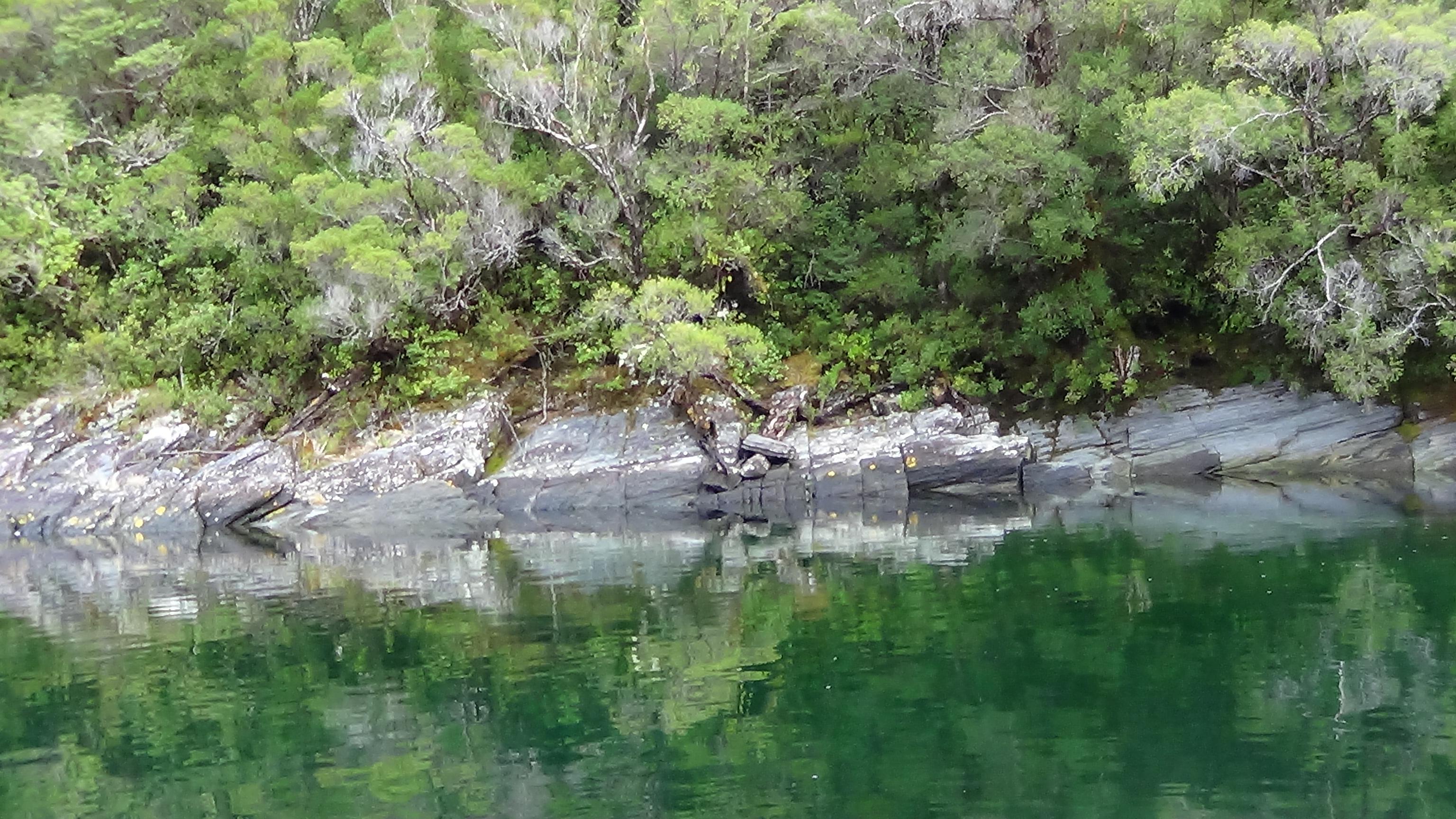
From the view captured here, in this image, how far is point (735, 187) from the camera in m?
29.5

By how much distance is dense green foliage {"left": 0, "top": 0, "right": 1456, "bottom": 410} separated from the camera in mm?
24781

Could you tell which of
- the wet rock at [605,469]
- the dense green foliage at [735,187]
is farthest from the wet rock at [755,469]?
the dense green foliage at [735,187]

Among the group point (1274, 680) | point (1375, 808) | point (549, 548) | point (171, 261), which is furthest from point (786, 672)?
point (171, 261)

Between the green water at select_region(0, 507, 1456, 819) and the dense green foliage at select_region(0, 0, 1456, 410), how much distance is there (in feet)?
28.4

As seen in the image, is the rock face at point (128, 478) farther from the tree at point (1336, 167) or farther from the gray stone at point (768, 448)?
the tree at point (1336, 167)

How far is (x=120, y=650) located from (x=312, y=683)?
3.78 metres

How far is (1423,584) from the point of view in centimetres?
1488

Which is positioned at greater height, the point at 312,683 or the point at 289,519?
the point at 289,519

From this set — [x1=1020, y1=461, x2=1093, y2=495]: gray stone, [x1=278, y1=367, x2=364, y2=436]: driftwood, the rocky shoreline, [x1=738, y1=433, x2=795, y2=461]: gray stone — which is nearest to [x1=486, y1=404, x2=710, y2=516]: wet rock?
the rocky shoreline

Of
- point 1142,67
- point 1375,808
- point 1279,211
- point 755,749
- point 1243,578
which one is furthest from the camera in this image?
point 1142,67

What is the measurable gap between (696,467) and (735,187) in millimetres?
6882

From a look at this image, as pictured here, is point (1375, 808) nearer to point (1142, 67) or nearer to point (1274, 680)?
point (1274, 680)

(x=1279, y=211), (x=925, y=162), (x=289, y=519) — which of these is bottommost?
(x=289, y=519)

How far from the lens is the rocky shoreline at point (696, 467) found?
27312mm
